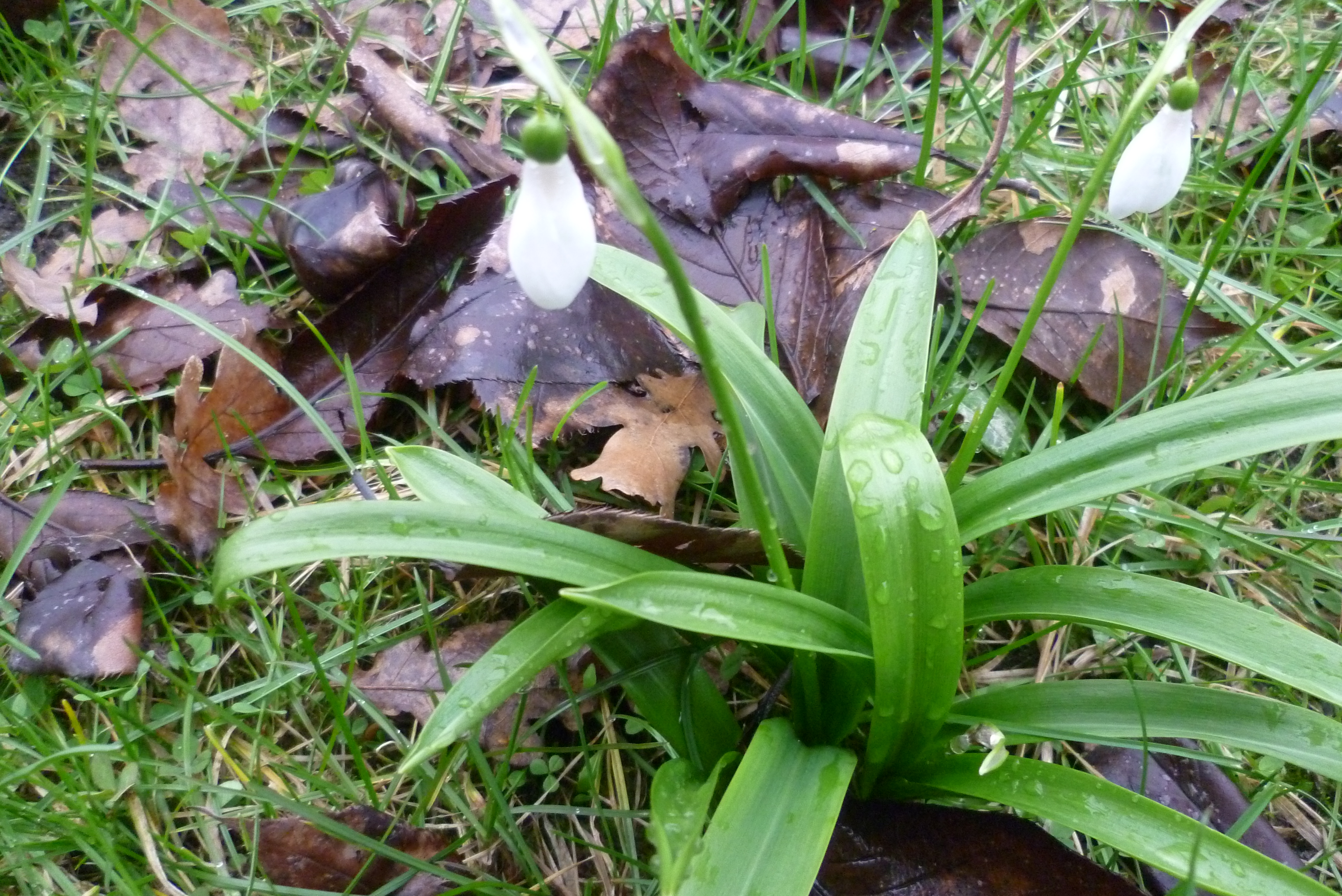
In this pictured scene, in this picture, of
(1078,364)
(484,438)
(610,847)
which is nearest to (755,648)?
(610,847)

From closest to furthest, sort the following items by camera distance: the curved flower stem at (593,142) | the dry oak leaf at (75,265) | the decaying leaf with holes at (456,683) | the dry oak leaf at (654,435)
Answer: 1. the curved flower stem at (593,142)
2. the decaying leaf with holes at (456,683)
3. the dry oak leaf at (654,435)
4. the dry oak leaf at (75,265)

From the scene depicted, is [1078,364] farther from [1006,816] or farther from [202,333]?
[202,333]

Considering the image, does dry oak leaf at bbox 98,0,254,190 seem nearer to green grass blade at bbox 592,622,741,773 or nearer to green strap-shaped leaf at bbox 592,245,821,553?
green strap-shaped leaf at bbox 592,245,821,553

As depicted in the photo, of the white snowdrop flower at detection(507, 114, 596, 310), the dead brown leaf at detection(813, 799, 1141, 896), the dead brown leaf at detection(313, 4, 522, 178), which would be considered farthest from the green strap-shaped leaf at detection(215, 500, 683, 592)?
the dead brown leaf at detection(313, 4, 522, 178)

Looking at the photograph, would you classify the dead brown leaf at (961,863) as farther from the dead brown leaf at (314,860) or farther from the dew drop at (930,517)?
the dead brown leaf at (314,860)

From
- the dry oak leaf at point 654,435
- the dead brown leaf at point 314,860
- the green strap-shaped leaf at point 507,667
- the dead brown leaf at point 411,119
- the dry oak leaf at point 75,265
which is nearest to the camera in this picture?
the green strap-shaped leaf at point 507,667

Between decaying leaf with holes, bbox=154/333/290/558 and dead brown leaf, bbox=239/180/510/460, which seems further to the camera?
dead brown leaf, bbox=239/180/510/460

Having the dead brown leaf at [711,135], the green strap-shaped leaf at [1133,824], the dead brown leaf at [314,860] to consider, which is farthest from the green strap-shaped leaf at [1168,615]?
the dead brown leaf at [711,135]
